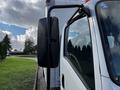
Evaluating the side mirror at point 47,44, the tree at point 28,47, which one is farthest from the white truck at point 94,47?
the tree at point 28,47

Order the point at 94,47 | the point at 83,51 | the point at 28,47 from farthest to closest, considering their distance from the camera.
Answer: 1. the point at 28,47
2. the point at 83,51
3. the point at 94,47

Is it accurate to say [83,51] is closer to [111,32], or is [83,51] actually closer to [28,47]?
[111,32]

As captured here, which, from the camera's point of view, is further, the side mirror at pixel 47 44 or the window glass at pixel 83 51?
the side mirror at pixel 47 44

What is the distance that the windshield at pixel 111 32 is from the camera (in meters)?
3.79

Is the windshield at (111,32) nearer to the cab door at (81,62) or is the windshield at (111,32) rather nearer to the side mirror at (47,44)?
the cab door at (81,62)

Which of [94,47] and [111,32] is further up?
[111,32]

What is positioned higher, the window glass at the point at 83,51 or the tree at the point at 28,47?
the tree at the point at 28,47

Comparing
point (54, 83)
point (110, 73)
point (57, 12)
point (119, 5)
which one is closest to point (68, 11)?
point (57, 12)

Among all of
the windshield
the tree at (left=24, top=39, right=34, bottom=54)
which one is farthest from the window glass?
the tree at (left=24, top=39, right=34, bottom=54)

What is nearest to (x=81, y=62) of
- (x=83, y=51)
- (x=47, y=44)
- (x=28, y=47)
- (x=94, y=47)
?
(x=83, y=51)

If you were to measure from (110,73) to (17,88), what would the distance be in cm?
1589

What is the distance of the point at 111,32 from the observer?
4090 mm

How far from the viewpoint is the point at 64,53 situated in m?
6.95

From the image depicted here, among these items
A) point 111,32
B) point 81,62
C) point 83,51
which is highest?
point 111,32
